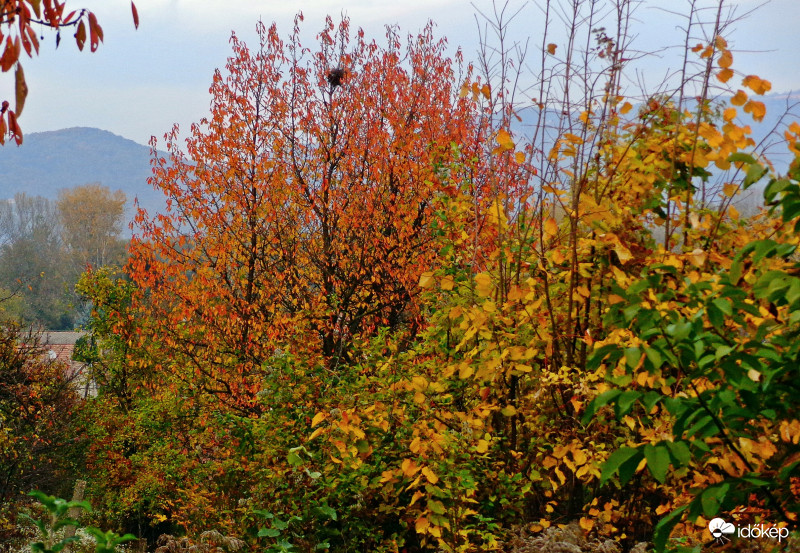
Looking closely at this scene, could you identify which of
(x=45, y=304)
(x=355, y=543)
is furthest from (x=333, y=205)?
(x=45, y=304)

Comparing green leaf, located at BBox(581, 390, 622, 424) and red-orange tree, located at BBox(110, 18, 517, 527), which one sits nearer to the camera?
green leaf, located at BBox(581, 390, 622, 424)

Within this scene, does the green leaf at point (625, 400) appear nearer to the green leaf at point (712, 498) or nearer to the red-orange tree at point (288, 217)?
the green leaf at point (712, 498)

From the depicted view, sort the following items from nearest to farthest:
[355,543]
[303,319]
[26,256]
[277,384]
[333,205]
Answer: [355,543] < [277,384] < [303,319] < [333,205] < [26,256]

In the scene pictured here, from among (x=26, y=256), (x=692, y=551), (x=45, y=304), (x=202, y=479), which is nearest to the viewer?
(x=692, y=551)

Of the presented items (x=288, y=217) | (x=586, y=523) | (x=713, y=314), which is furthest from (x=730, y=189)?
(x=288, y=217)

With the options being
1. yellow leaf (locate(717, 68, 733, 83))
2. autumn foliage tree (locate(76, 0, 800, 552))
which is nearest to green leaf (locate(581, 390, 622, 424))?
autumn foliage tree (locate(76, 0, 800, 552))

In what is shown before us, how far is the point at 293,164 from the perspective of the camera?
1135 centimetres

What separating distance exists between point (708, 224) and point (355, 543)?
3184 millimetres

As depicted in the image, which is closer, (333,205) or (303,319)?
(303,319)

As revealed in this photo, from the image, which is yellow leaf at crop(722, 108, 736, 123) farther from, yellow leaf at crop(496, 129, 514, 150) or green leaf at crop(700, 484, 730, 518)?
green leaf at crop(700, 484, 730, 518)

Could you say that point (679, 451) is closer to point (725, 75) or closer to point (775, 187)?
point (775, 187)

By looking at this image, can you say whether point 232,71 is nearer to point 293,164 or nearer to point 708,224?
point 293,164

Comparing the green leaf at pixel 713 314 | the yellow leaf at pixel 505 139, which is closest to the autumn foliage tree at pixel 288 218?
the yellow leaf at pixel 505 139
